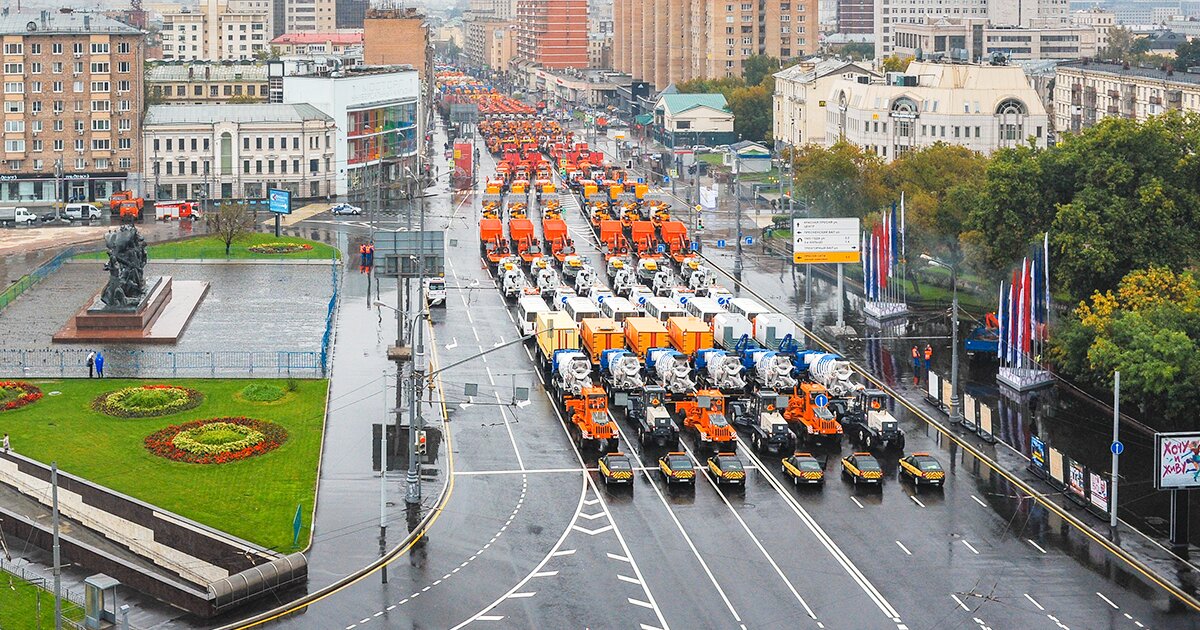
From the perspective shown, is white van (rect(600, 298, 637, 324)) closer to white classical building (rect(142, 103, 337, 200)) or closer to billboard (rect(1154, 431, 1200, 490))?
billboard (rect(1154, 431, 1200, 490))

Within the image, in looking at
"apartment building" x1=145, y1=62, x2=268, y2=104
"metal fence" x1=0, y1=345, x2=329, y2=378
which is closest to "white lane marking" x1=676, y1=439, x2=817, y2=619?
"metal fence" x1=0, y1=345, x2=329, y2=378

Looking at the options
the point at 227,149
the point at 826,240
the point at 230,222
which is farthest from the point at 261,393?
the point at 227,149

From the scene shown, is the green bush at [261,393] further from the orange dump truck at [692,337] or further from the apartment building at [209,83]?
the apartment building at [209,83]

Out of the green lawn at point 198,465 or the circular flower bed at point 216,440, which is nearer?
the green lawn at point 198,465

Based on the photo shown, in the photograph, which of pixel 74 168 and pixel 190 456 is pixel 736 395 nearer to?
pixel 190 456

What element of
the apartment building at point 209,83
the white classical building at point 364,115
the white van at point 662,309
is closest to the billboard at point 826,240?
the white van at point 662,309

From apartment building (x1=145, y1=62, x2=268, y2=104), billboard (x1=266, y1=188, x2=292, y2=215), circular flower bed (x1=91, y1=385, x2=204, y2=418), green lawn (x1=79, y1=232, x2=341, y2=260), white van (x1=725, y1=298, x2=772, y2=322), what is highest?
apartment building (x1=145, y1=62, x2=268, y2=104)
